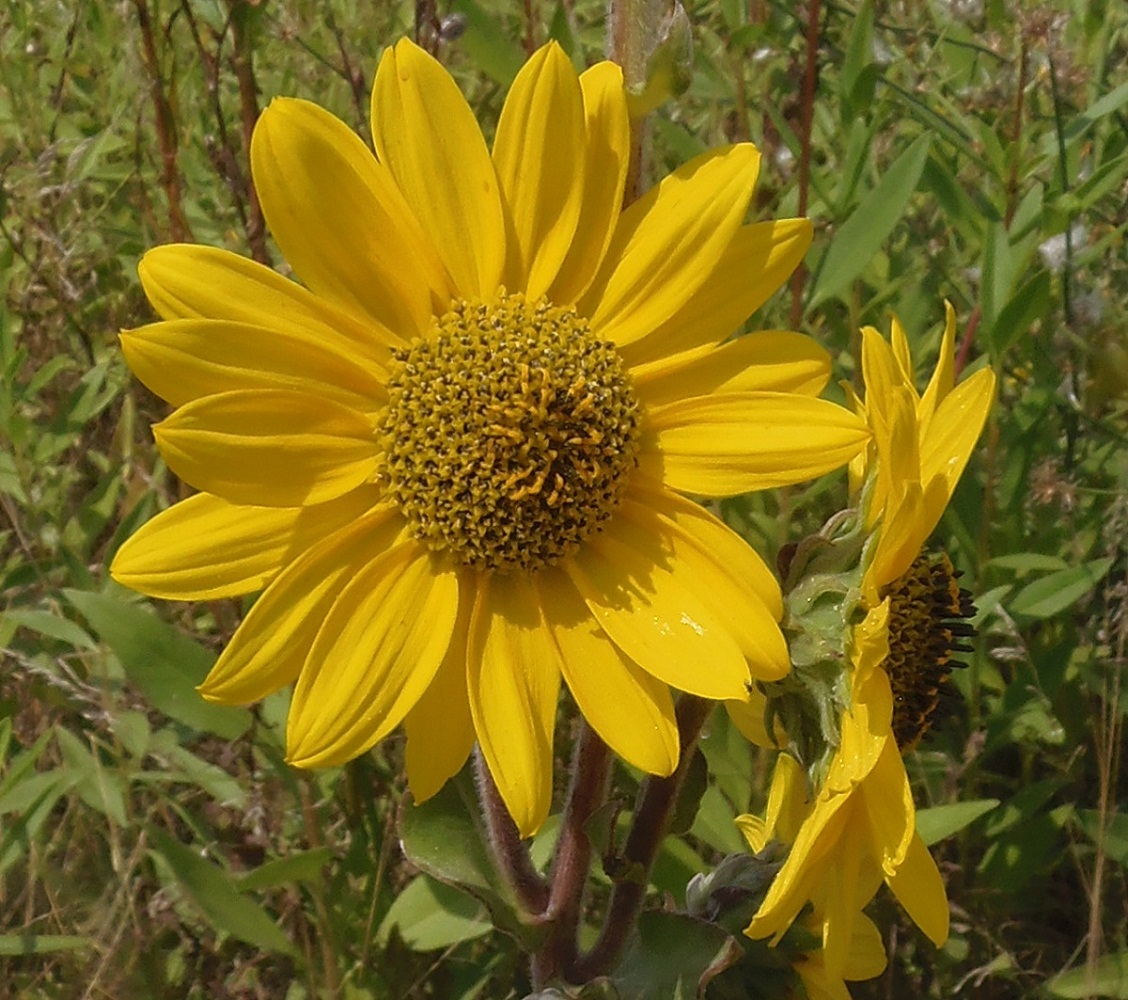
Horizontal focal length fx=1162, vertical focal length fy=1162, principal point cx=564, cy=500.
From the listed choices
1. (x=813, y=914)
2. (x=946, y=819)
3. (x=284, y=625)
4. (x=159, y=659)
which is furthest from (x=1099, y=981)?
(x=159, y=659)

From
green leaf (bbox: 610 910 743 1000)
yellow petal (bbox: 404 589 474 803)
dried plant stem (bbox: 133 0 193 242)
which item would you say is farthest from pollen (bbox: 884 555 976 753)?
dried plant stem (bbox: 133 0 193 242)

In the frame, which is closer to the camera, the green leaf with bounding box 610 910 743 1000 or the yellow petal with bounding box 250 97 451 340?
the yellow petal with bounding box 250 97 451 340

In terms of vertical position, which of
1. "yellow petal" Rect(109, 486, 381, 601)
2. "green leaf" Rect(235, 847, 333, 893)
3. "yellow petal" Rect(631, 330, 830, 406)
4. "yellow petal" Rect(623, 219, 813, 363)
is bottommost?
"green leaf" Rect(235, 847, 333, 893)

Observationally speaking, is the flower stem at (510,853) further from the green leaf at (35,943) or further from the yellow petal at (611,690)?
the green leaf at (35,943)

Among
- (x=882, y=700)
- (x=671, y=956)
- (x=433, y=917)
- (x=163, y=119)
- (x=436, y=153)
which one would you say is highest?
(x=163, y=119)

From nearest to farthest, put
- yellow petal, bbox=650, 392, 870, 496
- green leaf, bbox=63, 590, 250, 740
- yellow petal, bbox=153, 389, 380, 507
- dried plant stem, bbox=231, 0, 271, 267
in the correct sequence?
1. yellow petal, bbox=153, 389, 380, 507
2. yellow petal, bbox=650, 392, 870, 496
3. green leaf, bbox=63, 590, 250, 740
4. dried plant stem, bbox=231, 0, 271, 267

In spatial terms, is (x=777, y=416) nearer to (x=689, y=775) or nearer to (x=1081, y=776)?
(x=689, y=775)

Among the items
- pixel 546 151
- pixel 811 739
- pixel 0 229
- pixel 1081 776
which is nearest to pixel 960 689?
pixel 1081 776

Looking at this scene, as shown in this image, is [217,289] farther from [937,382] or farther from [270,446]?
[937,382]

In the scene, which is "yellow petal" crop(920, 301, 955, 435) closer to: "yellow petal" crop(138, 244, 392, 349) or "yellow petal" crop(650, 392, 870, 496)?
"yellow petal" crop(650, 392, 870, 496)
